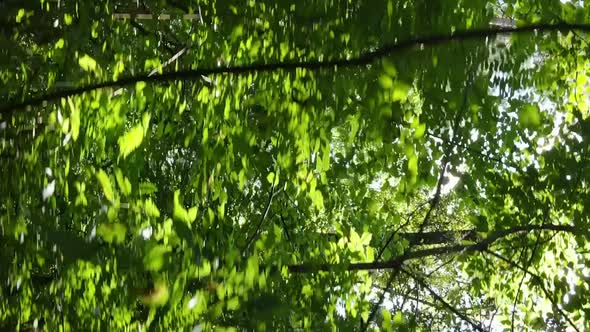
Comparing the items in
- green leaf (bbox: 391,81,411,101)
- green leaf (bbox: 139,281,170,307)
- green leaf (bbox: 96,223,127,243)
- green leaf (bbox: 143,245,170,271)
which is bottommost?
green leaf (bbox: 139,281,170,307)

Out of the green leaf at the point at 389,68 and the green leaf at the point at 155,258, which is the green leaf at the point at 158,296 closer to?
the green leaf at the point at 155,258

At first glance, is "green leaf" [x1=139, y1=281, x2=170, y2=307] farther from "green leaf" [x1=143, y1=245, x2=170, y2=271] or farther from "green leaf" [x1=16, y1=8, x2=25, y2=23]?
"green leaf" [x1=16, y1=8, x2=25, y2=23]

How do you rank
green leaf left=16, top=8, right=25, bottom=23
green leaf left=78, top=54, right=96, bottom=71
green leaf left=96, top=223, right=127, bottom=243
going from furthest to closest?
green leaf left=16, top=8, right=25, bottom=23, green leaf left=78, top=54, right=96, bottom=71, green leaf left=96, top=223, right=127, bottom=243

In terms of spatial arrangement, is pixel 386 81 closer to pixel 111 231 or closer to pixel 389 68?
pixel 389 68

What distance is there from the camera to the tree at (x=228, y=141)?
0.85 metres

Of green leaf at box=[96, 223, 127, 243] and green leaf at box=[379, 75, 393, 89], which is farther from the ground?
green leaf at box=[379, 75, 393, 89]

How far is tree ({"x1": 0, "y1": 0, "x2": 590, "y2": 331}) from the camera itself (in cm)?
85

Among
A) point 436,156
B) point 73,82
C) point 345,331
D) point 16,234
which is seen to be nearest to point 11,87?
point 73,82

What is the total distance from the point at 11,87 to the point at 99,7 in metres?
0.25

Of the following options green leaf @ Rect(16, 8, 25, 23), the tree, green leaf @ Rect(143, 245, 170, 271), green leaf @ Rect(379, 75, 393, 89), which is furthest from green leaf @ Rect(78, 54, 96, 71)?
green leaf @ Rect(379, 75, 393, 89)

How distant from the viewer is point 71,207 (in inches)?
41.7

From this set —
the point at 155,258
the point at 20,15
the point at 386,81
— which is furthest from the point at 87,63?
the point at 386,81

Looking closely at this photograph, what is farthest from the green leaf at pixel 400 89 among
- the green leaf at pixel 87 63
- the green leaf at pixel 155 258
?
the green leaf at pixel 87 63

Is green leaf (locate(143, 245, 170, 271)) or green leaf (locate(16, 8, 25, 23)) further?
green leaf (locate(16, 8, 25, 23))
